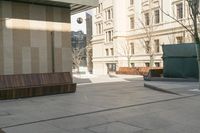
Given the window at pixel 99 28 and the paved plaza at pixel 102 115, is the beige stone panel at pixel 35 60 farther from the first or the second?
the window at pixel 99 28

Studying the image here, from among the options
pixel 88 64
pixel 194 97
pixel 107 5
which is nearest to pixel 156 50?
pixel 107 5

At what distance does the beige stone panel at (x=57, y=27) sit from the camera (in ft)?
63.6

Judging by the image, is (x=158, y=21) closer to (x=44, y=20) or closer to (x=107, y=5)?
(x=107, y=5)

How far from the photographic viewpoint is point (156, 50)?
52688mm

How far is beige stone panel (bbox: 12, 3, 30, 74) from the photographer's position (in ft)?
58.3

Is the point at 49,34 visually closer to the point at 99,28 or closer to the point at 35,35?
the point at 35,35

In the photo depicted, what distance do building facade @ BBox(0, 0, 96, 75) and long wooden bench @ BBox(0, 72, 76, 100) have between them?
4.60 feet

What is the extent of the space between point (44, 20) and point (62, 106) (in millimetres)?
7293

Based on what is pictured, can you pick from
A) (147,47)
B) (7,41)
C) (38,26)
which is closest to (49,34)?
(38,26)

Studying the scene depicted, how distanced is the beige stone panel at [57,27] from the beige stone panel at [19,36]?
1.70m

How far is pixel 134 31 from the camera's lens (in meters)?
57.8

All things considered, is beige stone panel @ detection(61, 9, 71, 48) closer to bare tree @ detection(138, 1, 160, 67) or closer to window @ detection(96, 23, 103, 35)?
bare tree @ detection(138, 1, 160, 67)

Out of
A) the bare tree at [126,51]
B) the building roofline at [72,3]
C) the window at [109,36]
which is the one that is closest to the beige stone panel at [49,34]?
the building roofline at [72,3]

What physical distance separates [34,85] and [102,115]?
6.67 metres
